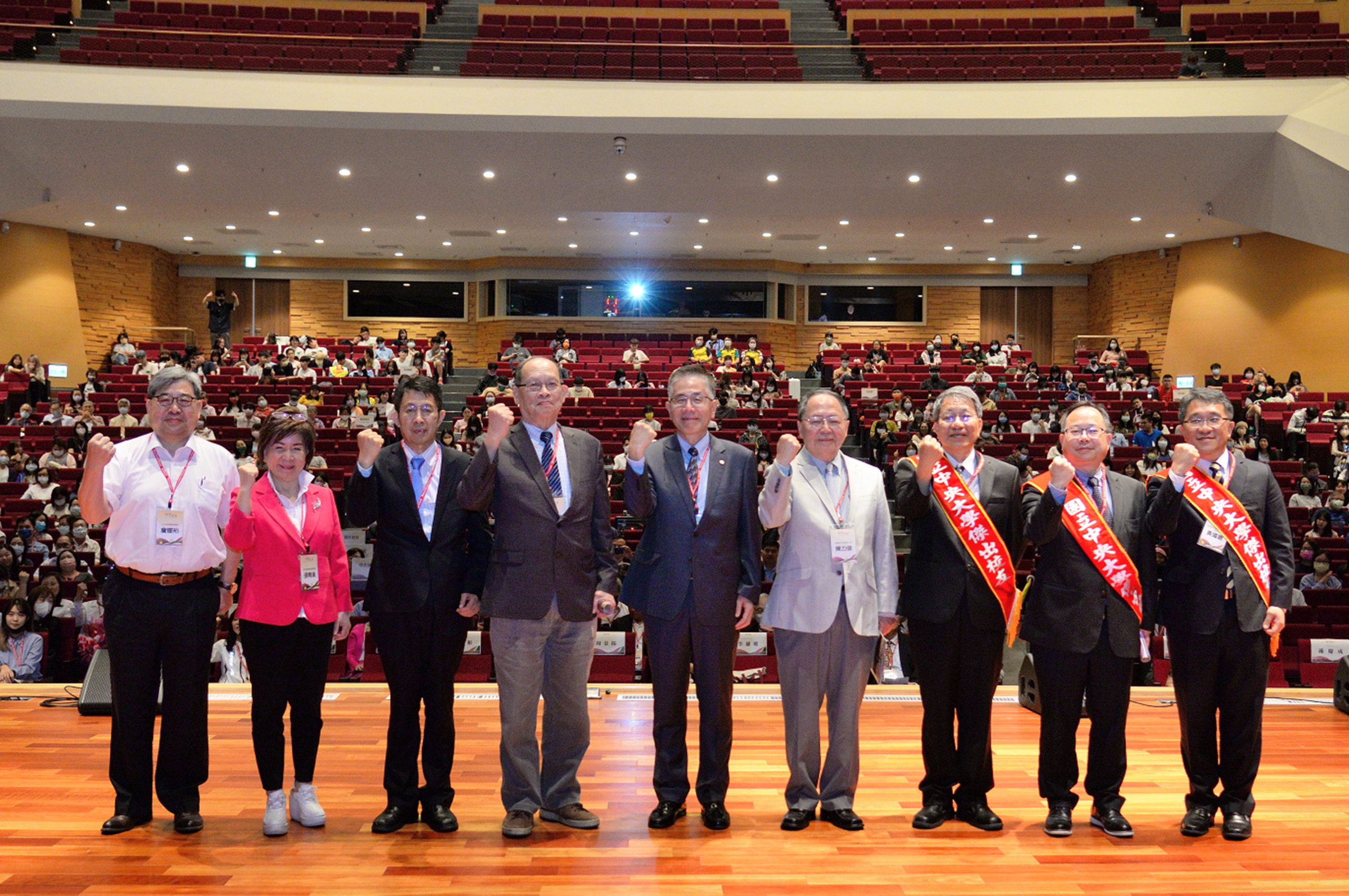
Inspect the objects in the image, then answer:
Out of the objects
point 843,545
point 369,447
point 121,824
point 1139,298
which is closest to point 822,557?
point 843,545

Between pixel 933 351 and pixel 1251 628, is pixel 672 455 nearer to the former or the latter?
pixel 1251 628

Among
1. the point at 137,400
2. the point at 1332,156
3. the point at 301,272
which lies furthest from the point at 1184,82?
the point at 301,272

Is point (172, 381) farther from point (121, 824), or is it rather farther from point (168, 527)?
point (121, 824)

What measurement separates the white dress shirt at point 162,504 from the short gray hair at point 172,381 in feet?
0.48

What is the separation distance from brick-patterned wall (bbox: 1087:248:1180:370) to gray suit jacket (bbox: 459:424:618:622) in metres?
17.6

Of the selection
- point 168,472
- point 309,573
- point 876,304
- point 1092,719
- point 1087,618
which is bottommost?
point 1092,719

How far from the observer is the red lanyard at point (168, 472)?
3039 millimetres

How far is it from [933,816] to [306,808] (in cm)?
191

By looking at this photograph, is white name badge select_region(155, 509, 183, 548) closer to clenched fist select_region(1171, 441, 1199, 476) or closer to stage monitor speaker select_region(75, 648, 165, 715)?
stage monitor speaker select_region(75, 648, 165, 715)

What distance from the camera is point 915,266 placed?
20281 millimetres

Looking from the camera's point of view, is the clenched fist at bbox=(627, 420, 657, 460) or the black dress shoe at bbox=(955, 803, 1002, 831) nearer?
the clenched fist at bbox=(627, 420, 657, 460)

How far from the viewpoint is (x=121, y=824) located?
301 cm

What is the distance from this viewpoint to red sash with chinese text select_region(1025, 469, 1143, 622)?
3.02m

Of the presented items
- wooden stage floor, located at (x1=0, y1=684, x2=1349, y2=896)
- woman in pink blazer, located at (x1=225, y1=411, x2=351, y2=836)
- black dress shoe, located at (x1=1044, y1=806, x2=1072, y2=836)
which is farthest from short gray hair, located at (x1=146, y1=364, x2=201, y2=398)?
black dress shoe, located at (x1=1044, y1=806, x2=1072, y2=836)
